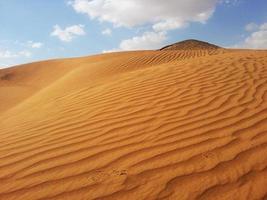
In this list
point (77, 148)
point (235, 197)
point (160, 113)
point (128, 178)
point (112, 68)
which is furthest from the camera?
point (112, 68)

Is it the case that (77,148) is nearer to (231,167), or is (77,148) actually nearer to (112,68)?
(231,167)

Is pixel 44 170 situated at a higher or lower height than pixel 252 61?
lower

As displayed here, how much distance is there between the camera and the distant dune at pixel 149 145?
8.70 ft

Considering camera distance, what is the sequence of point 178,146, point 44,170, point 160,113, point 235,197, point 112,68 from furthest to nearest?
point 112,68 < point 160,113 < point 178,146 < point 44,170 < point 235,197

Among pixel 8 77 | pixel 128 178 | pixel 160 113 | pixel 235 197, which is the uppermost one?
pixel 8 77

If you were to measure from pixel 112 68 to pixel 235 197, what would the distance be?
9.78m

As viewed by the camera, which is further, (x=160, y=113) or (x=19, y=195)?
(x=160, y=113)

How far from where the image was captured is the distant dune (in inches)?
104

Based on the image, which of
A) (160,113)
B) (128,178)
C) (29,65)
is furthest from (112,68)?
(29,65)

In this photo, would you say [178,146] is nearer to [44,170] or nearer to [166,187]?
[166,187]

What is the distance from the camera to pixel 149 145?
3389 millimetres

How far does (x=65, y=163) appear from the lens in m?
3.18

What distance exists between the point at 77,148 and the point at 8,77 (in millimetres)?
19936

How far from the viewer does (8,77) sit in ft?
71.4
